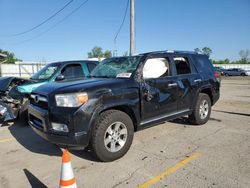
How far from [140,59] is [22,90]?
3.73m

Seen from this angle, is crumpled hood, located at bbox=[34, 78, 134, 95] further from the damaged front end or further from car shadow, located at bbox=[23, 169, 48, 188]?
the damaged front end

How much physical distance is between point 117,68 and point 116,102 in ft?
3.89

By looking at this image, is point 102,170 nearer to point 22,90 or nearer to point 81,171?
point 81,171

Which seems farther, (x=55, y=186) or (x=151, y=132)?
(x=151, y=132)

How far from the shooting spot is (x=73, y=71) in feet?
22.6

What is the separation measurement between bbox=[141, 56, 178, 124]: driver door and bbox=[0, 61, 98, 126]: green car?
189cm

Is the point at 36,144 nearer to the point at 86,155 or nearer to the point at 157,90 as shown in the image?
the point at 86,155

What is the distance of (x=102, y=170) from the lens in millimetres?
3309

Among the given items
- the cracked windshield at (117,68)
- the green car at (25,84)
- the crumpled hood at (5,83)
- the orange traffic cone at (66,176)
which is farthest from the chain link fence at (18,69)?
the orange traffic cone at (66,176)

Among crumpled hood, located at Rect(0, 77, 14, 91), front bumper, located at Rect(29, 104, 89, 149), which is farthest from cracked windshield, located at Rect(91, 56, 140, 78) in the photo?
crumpled hood, located at Rect(0, 77, 14, 91)

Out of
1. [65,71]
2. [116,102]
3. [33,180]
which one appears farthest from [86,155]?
[65,71]

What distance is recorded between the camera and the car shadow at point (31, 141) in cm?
416

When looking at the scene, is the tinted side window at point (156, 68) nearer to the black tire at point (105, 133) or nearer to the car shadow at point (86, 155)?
the black tire at point (105, 133)

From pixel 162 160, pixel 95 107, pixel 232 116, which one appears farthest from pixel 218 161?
pixel 232 116
